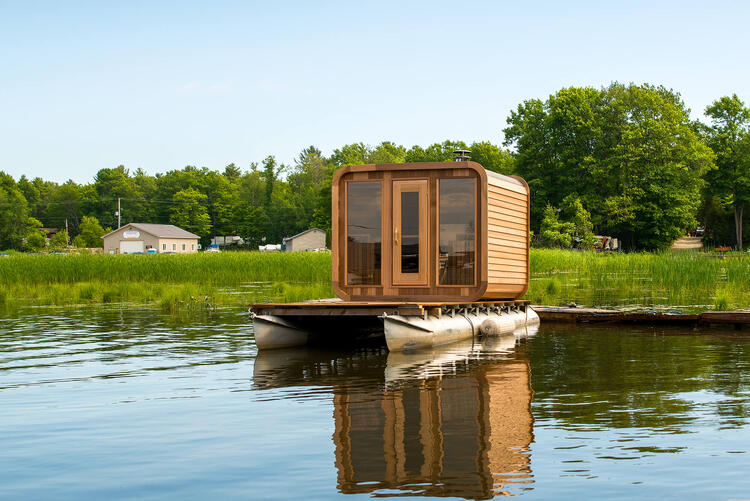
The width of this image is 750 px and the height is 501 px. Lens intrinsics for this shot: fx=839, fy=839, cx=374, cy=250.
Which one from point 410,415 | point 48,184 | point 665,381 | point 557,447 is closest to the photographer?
point 557,447

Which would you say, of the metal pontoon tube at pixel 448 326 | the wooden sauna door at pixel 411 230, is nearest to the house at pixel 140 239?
the metal pontoon tube at pixel 448 326

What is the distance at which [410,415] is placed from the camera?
8.62 m

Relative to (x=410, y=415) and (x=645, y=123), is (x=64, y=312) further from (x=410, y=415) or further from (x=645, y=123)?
(x=645, y=123)

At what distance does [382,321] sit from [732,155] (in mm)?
66482

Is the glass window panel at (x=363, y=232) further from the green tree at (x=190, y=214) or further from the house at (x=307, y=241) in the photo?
the green tree at (x=190, y=214)

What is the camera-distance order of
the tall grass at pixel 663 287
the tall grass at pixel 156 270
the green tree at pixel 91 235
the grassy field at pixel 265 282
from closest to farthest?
the tall grass at pixel 663 287 < the grassy field at pixel 265 282 < the tall grass at pixel 156 270 < the green tree at pixel 91 235

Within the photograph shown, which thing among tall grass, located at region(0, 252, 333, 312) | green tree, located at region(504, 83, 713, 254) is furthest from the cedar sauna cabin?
green tree, located at region(504, 83, 713, 254)

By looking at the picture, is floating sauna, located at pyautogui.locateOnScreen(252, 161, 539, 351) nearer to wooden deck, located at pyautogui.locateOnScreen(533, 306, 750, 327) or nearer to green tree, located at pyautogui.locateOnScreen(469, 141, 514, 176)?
wooden deck, located at pyautogui.locateOnScreen(533, 306, 750, 327)

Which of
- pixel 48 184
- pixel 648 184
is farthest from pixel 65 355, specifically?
pixel 48 184

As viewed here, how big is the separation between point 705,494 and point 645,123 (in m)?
59.5

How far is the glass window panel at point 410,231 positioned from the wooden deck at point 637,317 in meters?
5.53

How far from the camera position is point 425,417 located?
8508 mm

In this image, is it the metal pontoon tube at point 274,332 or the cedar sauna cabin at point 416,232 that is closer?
the metal pontoon tube at point 274,332

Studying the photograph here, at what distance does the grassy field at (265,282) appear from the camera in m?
23.7
